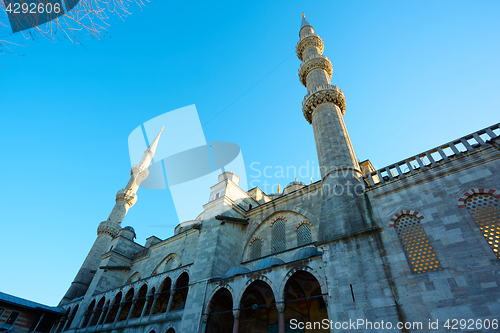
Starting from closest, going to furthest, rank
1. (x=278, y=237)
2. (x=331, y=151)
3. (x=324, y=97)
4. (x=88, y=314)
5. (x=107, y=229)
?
(x=331, y=151)
(x=278, y=237)
(x=324, y=97)
(x=88, y=314)
(x=107, y=229)

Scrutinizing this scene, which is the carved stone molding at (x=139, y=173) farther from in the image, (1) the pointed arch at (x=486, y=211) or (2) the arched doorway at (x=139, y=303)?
(1) the pointed arch at (x=486, y=211)

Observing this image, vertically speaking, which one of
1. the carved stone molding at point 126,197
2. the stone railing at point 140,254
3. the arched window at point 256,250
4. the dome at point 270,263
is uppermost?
the carved stone molding at point 126,197

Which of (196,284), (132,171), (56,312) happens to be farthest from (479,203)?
(132,171)

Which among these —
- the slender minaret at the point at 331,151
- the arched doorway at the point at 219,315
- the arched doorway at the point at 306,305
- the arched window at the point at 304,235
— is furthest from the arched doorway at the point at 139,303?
the slender minaret at the point at 331,151

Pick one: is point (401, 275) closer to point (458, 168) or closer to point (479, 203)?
point (479, 203)

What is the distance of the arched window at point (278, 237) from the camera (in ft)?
47.2

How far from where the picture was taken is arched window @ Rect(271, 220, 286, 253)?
14.4 metres

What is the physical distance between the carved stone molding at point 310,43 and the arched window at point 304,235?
1418cm

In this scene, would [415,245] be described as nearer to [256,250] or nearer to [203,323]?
[256,250]

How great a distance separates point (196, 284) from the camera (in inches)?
529

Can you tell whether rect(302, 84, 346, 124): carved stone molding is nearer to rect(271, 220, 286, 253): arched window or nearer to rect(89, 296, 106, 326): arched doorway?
rect(271, 220, 286, 253): arched window

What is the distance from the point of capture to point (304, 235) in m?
13.8

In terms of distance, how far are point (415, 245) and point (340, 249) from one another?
2.36m

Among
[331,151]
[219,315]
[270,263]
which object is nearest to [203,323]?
[219,315]
